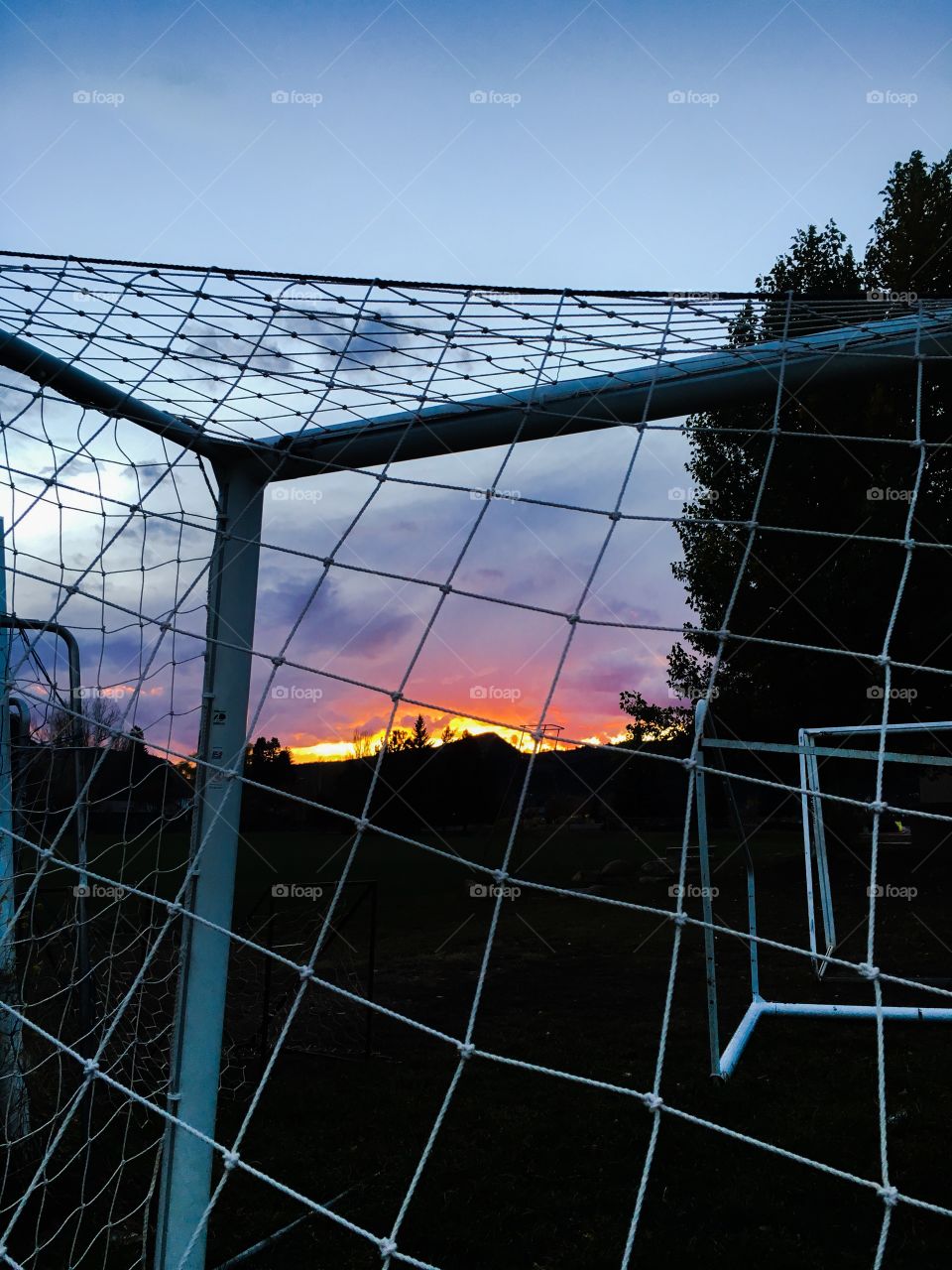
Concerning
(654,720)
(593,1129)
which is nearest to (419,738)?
(654,720)

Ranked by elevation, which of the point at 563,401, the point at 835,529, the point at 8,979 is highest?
the point at 835,529

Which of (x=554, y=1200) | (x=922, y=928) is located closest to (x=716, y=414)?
(x=922, y=928)

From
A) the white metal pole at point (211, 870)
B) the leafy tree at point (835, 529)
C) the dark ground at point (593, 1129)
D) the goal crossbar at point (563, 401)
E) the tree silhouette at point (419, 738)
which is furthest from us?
the tree silhouette at point (419, 738)

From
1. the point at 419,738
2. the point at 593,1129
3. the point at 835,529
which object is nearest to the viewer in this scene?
the point at 593,1129

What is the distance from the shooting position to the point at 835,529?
13.7m

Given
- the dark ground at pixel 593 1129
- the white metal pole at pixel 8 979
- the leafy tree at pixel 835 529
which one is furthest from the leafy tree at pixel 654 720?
the white metal pole at pixel 8 979

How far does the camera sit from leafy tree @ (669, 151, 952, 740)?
13.1 metres

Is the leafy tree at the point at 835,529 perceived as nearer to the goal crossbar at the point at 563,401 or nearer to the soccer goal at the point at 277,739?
the soccer goal at the point at 277,739

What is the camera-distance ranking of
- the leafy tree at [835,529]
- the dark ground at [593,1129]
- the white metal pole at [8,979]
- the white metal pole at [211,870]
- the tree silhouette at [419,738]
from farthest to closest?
the tree silhouette at [419,738] → the leafy tree at [835,529] → the white metal pole at [8,979] → the dark ground at [593,1129] → the white metal pole at [211,870]

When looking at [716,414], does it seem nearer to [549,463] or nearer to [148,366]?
[549,463]

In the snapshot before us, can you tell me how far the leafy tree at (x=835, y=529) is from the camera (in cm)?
1305

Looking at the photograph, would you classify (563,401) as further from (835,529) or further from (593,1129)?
(835,529)

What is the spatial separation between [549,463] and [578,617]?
208cm

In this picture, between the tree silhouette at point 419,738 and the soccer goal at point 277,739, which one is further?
the tree silhouette at point 419,738
